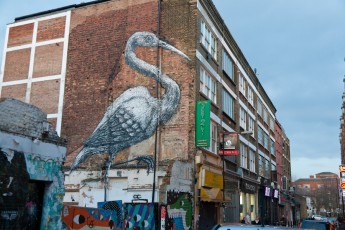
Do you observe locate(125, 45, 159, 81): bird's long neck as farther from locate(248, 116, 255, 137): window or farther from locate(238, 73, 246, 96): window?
locate(248, 116, 255, 137): window

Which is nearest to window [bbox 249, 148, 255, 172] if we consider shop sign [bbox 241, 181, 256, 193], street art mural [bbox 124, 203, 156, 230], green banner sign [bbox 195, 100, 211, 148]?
shop sign [bbox 241, 181, 256, 193]

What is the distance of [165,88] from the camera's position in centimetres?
2180

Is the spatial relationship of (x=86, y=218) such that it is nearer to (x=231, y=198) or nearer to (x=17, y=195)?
(x=17, y=195)

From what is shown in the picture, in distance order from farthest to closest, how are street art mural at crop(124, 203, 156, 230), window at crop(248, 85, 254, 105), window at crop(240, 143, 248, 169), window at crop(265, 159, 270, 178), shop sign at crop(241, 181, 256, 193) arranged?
1. window at crop(265, 159, 270, 178)
2. window at crop(248, 85, 254, 105)
3. window at crop(240, 143, 248, 169)
4. shop sign at crop(241, 181, 256, 193)
5. street art mural at crop(124, 203, 156, 230)

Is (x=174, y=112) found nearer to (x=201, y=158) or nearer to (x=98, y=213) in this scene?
(x=201, y=158)

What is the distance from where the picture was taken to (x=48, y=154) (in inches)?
427

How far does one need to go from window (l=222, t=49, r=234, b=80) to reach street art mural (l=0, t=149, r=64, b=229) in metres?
18.7

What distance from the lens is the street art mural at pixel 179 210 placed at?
18.3 meters

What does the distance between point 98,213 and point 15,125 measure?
20.4 feet

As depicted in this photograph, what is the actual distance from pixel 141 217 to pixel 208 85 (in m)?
9.76

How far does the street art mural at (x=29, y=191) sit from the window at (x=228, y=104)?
1729 cm

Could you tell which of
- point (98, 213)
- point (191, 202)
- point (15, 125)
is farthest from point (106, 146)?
point (15, 125)

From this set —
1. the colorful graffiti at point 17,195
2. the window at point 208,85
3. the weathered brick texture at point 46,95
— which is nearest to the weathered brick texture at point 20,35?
the weathered brick texture at point 46,95

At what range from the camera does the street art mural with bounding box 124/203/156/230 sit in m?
17.5
